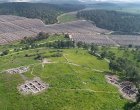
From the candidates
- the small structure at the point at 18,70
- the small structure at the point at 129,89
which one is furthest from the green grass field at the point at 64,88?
the small structure at the point at 129,89

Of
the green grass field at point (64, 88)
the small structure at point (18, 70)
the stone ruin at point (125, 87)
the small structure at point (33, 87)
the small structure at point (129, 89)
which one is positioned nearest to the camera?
the green grass field at point (64, 88)

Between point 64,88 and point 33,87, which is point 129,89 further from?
point 33,87

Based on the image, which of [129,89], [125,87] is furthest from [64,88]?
[129,89]

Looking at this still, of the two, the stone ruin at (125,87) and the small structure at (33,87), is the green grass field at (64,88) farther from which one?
the stone ruin at (125,87)

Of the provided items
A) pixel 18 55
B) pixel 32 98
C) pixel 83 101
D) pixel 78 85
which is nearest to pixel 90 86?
pixel 78 85

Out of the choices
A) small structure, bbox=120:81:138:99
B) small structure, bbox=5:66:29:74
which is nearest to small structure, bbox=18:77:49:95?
small structure, bbox=5:66:29:74
